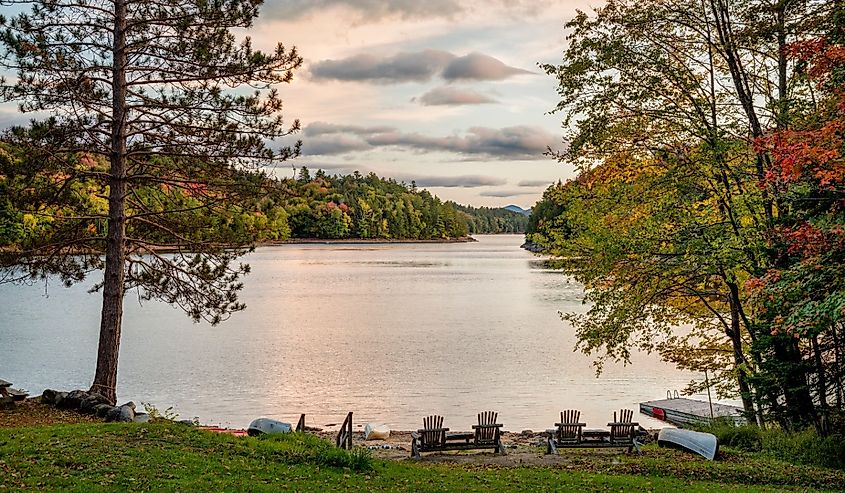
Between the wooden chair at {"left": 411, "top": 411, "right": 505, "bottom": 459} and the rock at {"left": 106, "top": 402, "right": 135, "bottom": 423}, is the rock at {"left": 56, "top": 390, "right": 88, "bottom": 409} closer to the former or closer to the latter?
the rock at {"left": 106, "top": 402, "right": 135, "bottom": 423}

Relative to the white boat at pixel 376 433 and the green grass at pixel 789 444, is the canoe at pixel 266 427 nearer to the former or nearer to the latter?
the white boat at pixel 376 433

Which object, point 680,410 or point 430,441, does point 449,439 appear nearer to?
point 430,441

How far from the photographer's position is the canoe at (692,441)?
14.8 m

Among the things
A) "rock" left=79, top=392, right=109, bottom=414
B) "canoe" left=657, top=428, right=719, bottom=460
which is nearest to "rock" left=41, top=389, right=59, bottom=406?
"rock" left=79, top=392, right=109, bottom=414

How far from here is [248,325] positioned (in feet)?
157

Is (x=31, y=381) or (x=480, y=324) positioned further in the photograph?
(x=480, y=324)

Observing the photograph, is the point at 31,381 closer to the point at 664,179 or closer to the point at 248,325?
the point at 248,325

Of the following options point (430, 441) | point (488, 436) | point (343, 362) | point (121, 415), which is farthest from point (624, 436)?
point (343, 362)

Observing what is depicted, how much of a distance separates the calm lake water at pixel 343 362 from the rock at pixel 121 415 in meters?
9.94

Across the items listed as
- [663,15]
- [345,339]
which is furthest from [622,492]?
[345,339]

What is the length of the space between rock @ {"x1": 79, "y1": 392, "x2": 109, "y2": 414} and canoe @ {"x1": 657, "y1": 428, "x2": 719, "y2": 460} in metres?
13.0

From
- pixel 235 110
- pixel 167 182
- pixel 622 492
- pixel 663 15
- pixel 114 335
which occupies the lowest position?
pixel 622 492

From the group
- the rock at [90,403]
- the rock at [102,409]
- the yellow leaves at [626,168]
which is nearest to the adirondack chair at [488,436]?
the yellow leaves at [626,168]

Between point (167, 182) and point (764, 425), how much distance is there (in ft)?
50.2
